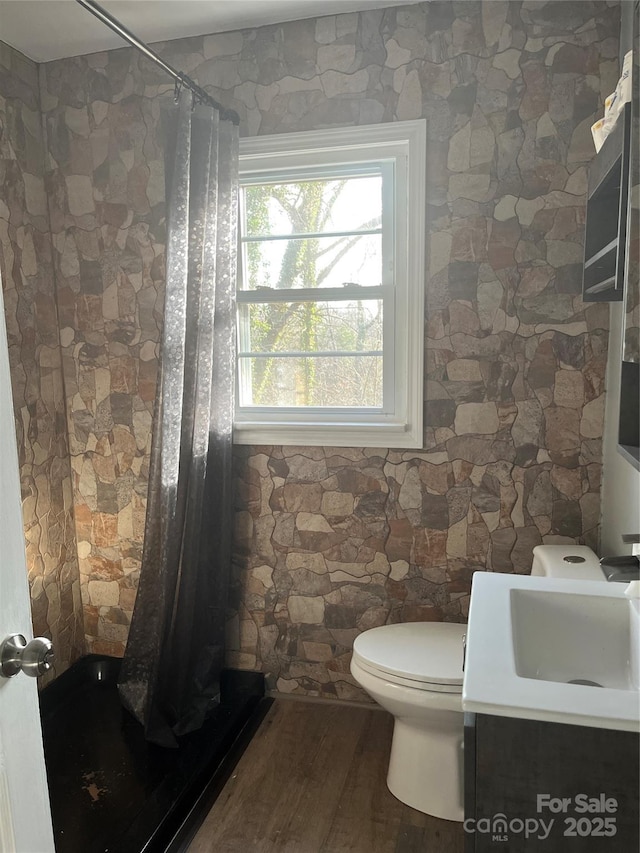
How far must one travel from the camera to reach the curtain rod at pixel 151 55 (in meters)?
1.71

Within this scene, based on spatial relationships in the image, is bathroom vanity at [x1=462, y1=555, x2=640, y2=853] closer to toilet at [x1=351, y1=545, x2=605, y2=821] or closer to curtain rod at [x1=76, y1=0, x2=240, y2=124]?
toilet at [x1=351, y1=545, x2=605, y2=821]

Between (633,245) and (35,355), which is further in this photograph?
(35,355)

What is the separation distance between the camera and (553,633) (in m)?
1.46

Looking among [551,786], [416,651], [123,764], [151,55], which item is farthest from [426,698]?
[151,55]

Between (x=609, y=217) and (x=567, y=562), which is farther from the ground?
(x=609, y=217)

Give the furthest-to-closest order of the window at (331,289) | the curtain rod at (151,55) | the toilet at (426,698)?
1. the window at (331,289)
2. the toilet at (426,698)
3. the curtain rod at (151,55)

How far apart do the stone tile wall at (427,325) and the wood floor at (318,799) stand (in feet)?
0.68

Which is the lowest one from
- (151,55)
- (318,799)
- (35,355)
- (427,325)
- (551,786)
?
(318,799)

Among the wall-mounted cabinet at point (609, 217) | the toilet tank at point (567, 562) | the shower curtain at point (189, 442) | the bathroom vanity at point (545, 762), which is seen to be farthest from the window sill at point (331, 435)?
the bathroom vanity at point (545, 762)

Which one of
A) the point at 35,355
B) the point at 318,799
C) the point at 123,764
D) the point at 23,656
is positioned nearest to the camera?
the point at 23,656

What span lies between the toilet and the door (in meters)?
1.09

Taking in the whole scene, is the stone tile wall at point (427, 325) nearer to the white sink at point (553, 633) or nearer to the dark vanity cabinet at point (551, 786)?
the white sink at point (553, 633)

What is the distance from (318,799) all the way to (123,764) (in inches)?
26.7

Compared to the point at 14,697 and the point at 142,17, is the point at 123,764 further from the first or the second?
the point at 142,17
